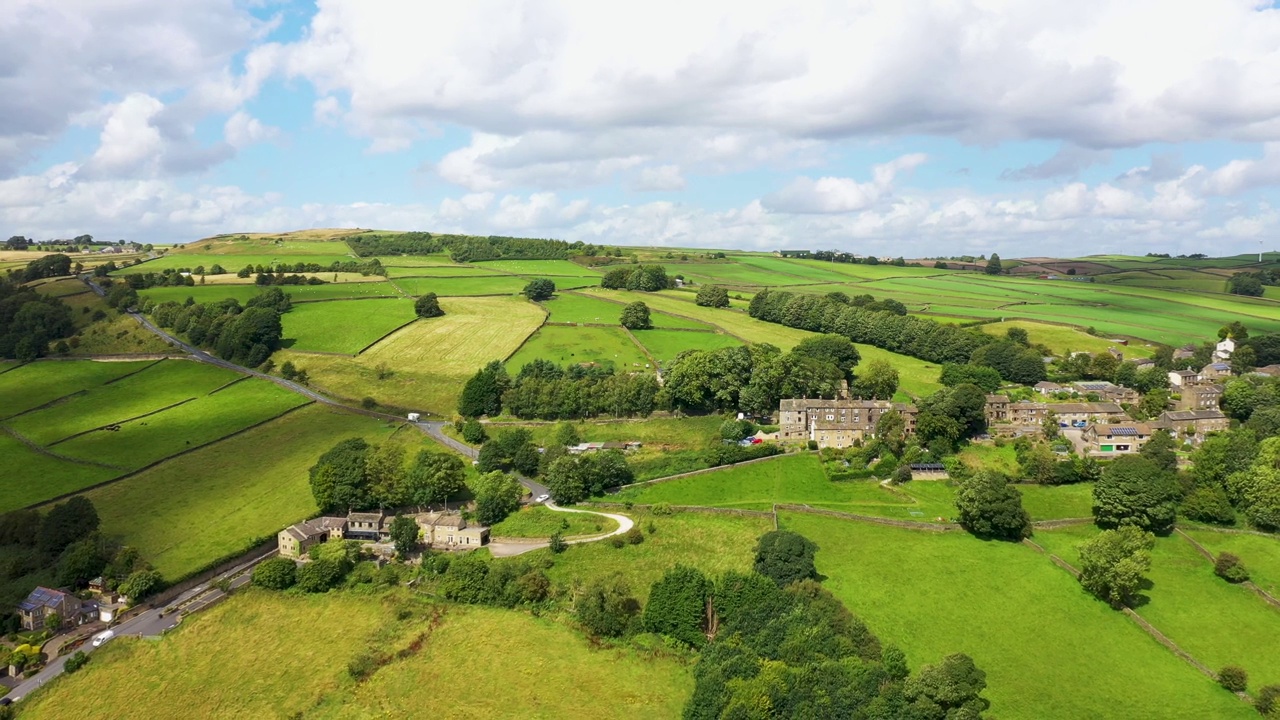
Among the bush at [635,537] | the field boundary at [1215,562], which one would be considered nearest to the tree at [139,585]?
the bush at [635,537]

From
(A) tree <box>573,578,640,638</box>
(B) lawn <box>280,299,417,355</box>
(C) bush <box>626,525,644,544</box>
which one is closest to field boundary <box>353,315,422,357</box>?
(B) lawn <box>280,299,417,355</box>

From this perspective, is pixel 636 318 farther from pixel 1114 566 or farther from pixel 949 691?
pixel 949 691

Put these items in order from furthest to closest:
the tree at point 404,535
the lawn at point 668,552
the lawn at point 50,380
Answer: the lawn at point 50,380, the tree at point 404,535, the lawn at point 668,552

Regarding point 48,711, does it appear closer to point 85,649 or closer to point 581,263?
point 85,649

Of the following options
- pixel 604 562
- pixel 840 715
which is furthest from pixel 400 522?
pixel 840 715

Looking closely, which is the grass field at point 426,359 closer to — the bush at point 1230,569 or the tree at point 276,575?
the tree at point 276,575

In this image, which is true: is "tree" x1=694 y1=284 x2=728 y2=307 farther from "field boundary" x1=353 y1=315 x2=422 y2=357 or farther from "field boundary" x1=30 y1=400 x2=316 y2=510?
"field boundary" x1=30 y1=400 x2=316 y2=510
